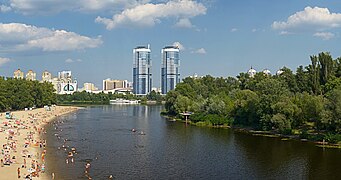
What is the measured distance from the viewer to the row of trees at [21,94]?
10546 cm

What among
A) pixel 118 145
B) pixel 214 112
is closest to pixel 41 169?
pixel 118 145

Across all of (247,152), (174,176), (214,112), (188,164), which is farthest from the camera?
(214,112)

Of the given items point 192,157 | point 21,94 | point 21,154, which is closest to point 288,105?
point 192,157

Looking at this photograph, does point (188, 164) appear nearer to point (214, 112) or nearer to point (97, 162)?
point (97, 162)

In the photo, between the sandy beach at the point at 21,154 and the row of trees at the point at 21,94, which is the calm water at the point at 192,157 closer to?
the sandy beach at the point at 21,154


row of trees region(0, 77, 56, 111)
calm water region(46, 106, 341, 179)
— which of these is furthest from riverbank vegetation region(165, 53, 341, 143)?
row of trees region(0, 77, 56, 111)

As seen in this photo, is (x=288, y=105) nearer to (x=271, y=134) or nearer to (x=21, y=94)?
(x=271, y=134)

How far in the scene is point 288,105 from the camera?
188 feet

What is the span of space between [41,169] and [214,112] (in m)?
48.7

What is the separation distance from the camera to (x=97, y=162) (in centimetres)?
4022

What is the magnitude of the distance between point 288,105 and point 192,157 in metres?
21.5

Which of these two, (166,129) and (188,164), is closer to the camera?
(188,164)

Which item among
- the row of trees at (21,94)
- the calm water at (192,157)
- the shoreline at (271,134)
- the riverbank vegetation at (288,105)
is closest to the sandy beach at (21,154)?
the calm water at (192,157)

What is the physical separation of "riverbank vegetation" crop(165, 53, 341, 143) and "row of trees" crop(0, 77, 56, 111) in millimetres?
46289
